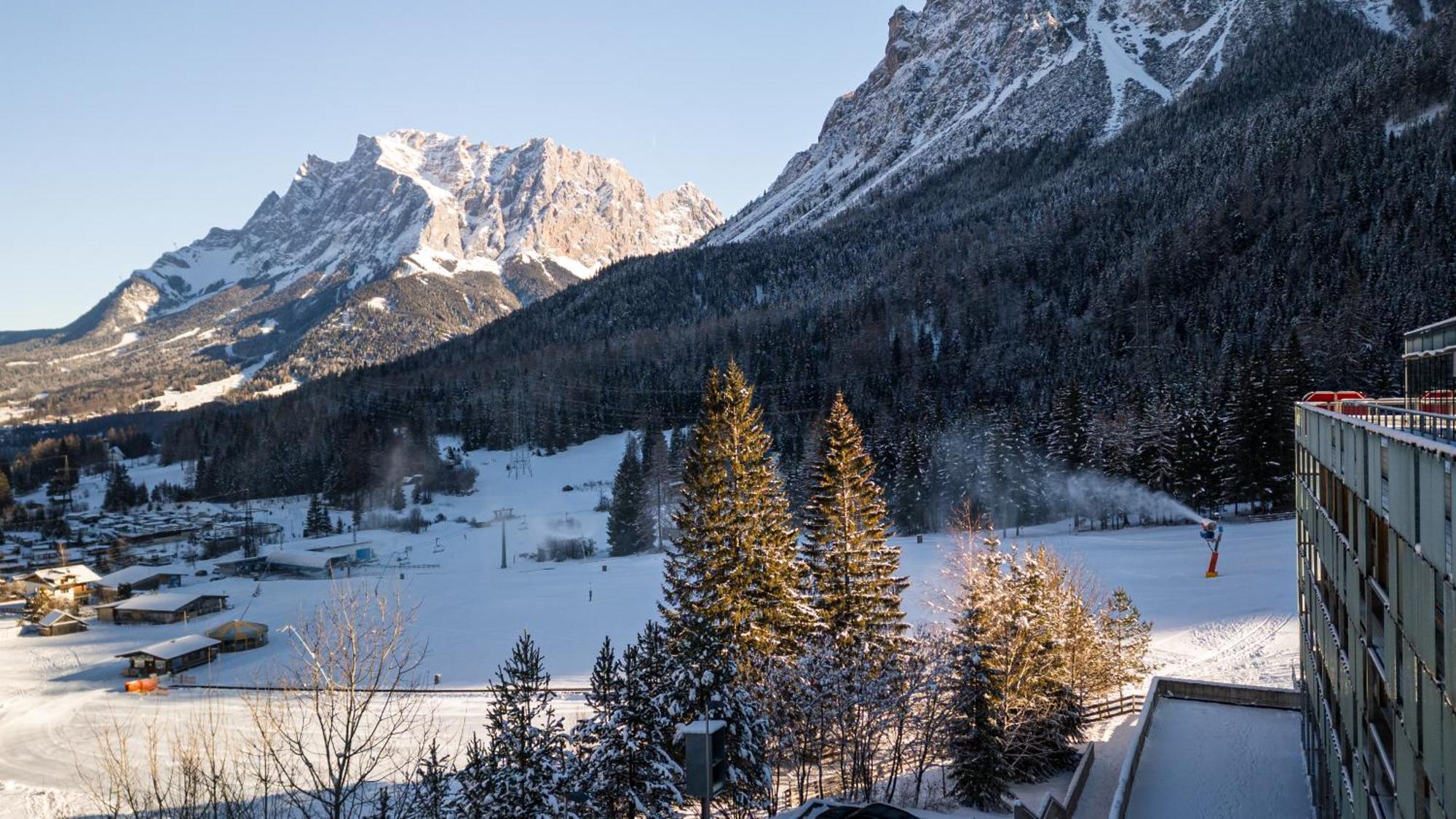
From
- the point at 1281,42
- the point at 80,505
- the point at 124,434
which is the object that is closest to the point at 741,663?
the point at 80,505

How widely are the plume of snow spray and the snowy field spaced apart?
444cm

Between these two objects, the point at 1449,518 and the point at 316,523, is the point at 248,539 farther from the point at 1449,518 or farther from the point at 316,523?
the point at 1449,518

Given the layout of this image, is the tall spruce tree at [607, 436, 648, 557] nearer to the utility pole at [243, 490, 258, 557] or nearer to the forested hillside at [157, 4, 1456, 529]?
the forested hillside at [157, 4, 1456, 529]

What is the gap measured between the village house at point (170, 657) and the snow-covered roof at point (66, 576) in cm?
3262

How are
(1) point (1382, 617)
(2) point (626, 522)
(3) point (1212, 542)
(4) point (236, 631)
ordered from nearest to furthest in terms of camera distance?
(1) point (1382, 617) → (3) point (1212, 542) → (4) point (236, 631) → (2) point (626, 522)

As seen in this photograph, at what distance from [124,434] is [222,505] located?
237 feet

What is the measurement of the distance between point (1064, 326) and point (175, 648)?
4623 inches

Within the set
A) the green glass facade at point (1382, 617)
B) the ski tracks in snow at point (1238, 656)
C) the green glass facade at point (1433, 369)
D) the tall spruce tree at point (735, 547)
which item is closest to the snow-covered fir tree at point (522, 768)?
the tall spruce tree at point (735, 547)

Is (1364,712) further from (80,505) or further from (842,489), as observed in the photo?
(80,505)

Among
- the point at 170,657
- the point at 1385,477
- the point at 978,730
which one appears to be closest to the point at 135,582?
the point at 170,657

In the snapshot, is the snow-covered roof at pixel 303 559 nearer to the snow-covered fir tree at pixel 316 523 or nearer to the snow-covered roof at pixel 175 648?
the snow-covered fir tree at pixel 316 523

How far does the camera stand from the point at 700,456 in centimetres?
2672

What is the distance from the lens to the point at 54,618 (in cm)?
6334

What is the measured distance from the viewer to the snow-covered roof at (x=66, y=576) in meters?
74.3
